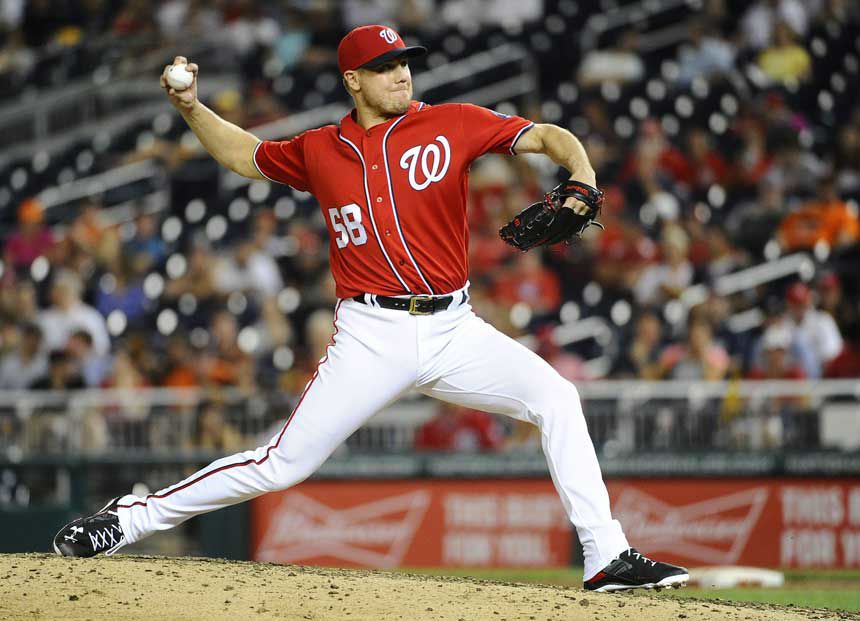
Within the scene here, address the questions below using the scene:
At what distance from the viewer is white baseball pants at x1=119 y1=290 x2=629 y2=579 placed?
17.8 ft

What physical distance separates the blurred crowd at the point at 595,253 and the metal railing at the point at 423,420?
0.34 m

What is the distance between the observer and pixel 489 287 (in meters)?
12.3

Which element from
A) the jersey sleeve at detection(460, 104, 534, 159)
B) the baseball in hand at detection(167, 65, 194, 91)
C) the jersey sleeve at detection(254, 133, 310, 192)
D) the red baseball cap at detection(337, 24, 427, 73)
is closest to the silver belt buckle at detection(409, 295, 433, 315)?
the jersey sleeve at detection(460, 104, 534, 159)

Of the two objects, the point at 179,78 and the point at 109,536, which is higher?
the point at 179,78

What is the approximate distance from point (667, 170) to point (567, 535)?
4379mm

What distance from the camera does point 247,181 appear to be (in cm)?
1473

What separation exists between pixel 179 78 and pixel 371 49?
0.83 metres

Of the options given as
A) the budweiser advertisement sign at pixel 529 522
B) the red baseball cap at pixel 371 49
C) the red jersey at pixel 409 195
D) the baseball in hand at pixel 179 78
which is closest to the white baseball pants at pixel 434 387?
the red jersey at pixel 409 195

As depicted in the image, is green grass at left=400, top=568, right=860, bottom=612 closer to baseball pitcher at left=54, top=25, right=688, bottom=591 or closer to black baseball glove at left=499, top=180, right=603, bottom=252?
baseball pitcher at left=54, top=25, right=688, bottom=591

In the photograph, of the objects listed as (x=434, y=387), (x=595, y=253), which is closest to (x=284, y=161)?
(x=434, y=387)

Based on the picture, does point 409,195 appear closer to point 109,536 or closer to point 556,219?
point 556,219

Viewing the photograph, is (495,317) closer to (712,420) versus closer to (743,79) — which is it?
(712,420)

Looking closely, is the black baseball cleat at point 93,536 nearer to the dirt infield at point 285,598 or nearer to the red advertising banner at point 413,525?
the dirt infield at point 285,598

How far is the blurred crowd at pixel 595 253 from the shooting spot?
11344 mm
